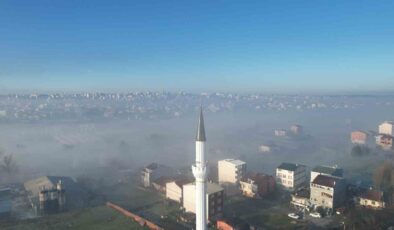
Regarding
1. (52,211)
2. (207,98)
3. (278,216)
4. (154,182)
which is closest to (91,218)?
(52,211)

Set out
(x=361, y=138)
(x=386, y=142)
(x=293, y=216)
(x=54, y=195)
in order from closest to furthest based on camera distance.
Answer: (x=293, y=216) < (x=54, y=195) < (x=386, y=142) < (x=361, y=138)

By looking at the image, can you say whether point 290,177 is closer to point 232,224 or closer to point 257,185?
point 257,185

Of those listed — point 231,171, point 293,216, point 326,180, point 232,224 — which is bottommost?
point 293,216

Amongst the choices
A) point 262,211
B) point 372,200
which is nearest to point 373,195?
point 372,200

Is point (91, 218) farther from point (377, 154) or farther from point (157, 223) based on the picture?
point (377, 154)

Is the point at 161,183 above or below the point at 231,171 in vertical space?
below

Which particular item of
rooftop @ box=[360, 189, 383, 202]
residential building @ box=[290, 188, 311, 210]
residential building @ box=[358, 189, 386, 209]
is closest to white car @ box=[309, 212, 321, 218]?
residential building @ box=[290, 188, 311, 210]

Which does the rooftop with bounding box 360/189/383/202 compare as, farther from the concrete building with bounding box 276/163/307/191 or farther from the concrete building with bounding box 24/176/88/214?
the concrete building with bounding box 24/176/88/214

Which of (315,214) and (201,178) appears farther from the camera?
(315,214)

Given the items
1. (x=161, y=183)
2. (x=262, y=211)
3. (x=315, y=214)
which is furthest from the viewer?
(x=161, y=183)
